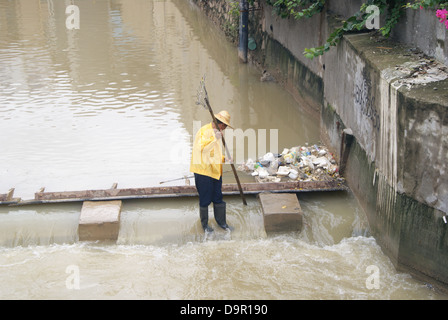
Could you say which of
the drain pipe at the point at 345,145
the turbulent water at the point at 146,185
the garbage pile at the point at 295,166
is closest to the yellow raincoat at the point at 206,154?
the turbulent water at the point at 146,185

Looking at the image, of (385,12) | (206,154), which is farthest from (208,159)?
(385,12)

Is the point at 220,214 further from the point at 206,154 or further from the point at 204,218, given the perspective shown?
the point at 206,154

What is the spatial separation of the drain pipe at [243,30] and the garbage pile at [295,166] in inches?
263

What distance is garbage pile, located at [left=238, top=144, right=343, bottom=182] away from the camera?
8516 mm

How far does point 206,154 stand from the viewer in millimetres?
6824

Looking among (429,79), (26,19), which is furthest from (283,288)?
(26,19)

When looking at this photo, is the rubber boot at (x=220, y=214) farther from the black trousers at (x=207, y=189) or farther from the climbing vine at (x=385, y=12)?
the climbing vine at (x=385, y=12)

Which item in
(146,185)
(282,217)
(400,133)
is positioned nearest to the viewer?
(400,133)

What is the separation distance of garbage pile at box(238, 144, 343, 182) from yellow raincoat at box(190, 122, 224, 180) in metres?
1.84

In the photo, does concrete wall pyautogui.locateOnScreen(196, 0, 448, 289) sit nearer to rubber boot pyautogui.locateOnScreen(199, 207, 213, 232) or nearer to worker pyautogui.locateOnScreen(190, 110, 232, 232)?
worker pyautogui.locateOnScreen(190, 110, 232, 232)

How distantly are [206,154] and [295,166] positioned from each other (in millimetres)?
2460

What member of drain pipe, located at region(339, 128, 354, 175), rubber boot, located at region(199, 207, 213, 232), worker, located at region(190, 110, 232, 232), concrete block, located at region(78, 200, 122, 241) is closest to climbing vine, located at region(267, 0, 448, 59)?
drain pipe, located at region(339, 128, 354, 175)

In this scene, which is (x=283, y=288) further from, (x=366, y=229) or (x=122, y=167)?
(x=122, y=167)
